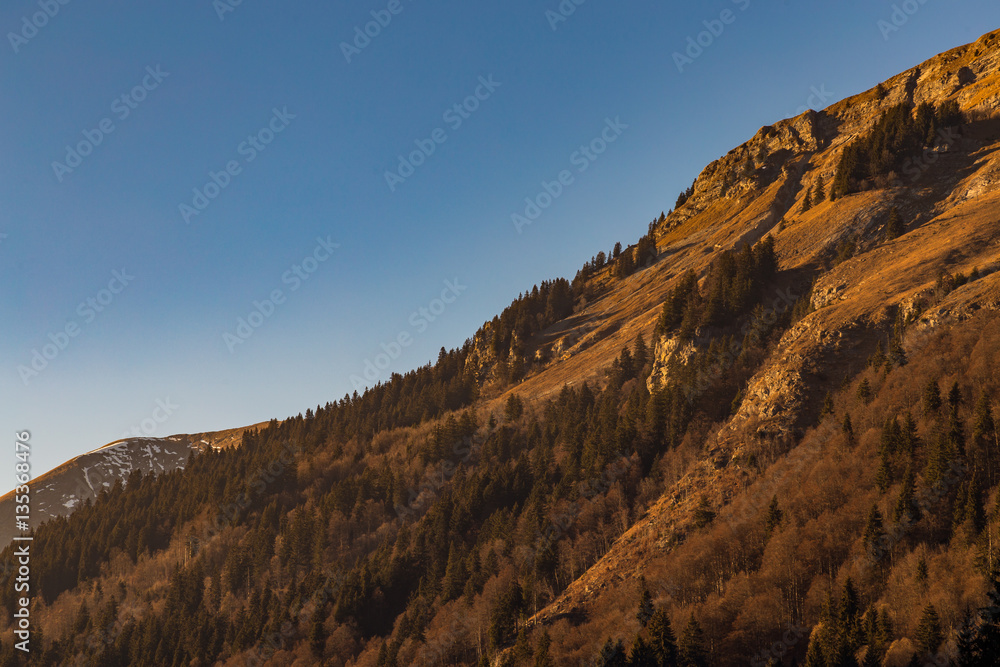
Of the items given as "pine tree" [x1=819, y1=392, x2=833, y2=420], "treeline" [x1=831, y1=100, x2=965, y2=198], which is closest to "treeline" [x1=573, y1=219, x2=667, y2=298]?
"treeline" [x1=831, y1=100, x2=965, y2=198]

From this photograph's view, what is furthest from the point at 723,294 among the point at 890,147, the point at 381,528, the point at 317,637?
the point at 317,637

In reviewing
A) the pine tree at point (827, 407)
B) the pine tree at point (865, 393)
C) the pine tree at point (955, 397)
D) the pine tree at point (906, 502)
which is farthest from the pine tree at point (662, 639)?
the pine tree at point (955, 397)

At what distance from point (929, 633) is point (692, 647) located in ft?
63.0

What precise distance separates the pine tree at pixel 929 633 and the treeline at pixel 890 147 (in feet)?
319

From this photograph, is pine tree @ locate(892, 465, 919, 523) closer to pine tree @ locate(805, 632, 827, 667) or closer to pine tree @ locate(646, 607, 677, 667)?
pine tree @ locate(805, 632, 827, 667)

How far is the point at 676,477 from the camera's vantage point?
8850 cm

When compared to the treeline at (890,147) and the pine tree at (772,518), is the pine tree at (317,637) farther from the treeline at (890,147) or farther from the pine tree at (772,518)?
the treeline at (890,147)

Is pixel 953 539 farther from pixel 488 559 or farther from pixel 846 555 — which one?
pixel 488 559

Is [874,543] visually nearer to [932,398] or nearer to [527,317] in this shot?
[932,398]

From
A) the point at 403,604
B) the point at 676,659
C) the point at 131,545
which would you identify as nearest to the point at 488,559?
the point at 403,604

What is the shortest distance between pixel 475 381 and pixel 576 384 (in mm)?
47242

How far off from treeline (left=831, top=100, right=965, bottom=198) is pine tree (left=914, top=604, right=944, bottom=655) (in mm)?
97216

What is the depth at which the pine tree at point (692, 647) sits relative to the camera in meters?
61.3

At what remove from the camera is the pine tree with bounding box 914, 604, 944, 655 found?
51656mm
